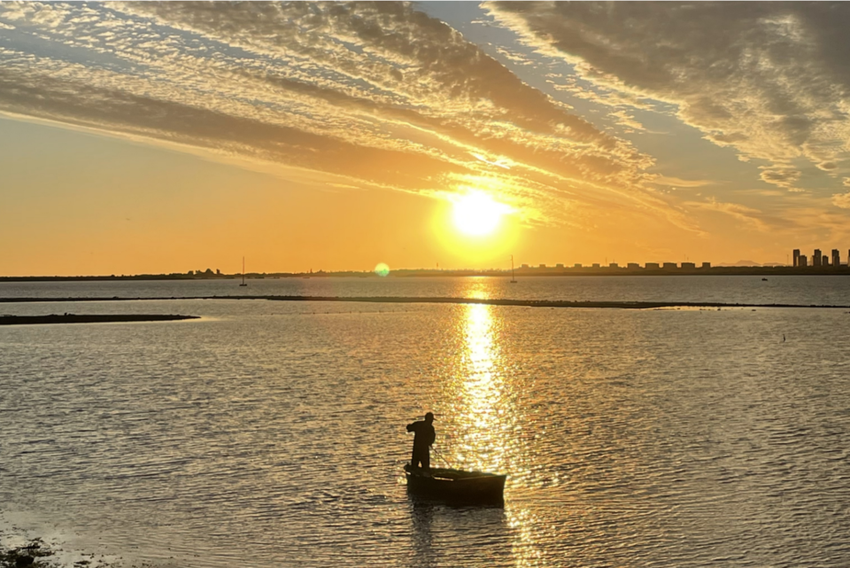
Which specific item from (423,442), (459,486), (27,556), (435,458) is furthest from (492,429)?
(27,556)

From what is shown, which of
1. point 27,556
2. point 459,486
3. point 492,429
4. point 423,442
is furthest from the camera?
point 492,429

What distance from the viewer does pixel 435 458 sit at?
3341 centimetres

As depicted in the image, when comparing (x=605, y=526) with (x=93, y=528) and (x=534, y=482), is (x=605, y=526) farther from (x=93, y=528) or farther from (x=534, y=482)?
(x=93, y=528)

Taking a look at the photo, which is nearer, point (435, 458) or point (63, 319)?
point (435, 458)

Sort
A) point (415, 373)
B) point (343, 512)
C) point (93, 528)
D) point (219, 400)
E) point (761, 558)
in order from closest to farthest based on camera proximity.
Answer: point (761, 558), point (93, 528), point (343, 512), point (219, 400), point (415, 373)

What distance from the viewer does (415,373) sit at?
66.2 metres

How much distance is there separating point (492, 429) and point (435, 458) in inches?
299

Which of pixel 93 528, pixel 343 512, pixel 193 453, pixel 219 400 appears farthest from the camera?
pixel 219 400

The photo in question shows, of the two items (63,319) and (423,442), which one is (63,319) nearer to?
(63,319)

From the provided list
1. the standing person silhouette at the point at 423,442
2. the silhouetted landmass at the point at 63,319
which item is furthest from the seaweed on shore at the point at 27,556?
the silhouetted landmass at the point at 63,319

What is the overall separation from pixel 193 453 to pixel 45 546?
12.5 m

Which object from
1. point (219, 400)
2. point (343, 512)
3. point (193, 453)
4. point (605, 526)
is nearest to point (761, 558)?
point (605, 526)

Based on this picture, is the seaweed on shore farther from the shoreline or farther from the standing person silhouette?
the shoreline

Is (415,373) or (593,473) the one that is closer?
(593,473)
